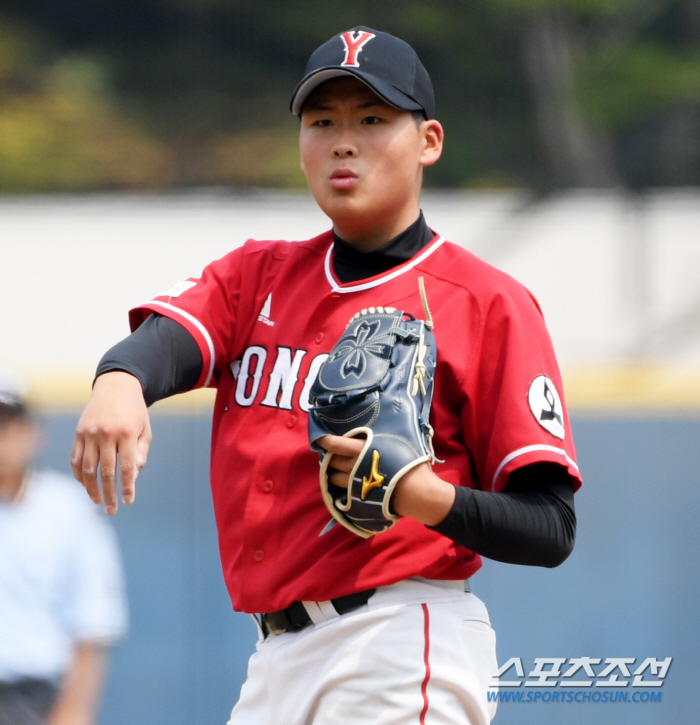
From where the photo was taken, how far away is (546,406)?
1478 mm

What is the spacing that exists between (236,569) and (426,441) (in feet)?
1.26

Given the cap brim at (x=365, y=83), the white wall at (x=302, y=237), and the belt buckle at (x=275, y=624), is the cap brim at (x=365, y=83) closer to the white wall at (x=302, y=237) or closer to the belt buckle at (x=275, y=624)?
the belt buckle at (x=275, y=624)

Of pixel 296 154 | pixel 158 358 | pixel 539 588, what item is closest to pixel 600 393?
pixel 539 588

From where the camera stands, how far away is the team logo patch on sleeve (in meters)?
1.46

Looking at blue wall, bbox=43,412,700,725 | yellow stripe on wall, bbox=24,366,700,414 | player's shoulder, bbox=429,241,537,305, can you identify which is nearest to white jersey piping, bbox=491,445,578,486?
player's shoulder, bbox=429,241,537,305

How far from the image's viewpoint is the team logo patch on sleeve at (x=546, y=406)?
1.46 metres

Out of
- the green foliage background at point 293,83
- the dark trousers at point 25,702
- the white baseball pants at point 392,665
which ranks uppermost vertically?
the green foliage background at point 293,83

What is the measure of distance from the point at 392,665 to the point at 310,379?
1.34ft

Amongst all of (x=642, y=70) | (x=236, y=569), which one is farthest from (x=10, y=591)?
(x=642, y=70)

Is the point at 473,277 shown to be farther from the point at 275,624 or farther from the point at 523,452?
the point at 275,624

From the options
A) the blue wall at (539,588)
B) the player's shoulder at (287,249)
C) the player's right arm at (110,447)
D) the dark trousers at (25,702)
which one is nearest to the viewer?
the player's right arm at (110,447)

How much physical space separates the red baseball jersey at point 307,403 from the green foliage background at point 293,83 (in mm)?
Result: 4850

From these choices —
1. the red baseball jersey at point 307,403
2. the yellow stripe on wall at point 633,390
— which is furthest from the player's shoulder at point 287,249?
the yellow stripe on wall at point 633,390

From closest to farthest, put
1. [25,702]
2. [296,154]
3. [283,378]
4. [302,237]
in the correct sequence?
[283,378], [25,702], [302,237], [296,154]
